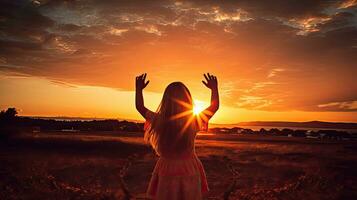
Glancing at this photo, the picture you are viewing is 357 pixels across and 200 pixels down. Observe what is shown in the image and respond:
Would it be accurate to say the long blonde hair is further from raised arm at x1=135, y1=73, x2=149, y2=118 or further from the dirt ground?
the dirt ground

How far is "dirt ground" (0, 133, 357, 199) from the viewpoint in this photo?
1033 centimetres

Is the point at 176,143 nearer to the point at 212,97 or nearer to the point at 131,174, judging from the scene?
the point at 212,97

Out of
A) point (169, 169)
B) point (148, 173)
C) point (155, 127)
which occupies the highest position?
point (155, 127)

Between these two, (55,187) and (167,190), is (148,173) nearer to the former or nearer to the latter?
(55,187)

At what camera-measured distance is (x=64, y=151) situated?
Result: 80.6ft

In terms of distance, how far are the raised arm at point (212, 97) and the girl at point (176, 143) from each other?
0.5 inches

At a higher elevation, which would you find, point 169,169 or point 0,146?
point 169,169

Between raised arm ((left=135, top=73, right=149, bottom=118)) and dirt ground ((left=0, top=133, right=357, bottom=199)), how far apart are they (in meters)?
3.49

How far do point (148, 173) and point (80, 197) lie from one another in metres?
7.12

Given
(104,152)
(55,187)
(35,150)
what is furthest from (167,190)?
(35,150)

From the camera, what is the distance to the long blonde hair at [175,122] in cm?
436

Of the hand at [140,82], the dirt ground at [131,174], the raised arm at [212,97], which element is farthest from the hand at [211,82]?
the dirt ground at [131,174]

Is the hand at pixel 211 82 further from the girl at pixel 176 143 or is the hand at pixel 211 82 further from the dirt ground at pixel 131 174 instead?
the dirt ground at pixel 131 174

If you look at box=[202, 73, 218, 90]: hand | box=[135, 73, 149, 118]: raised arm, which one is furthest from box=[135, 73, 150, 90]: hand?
box=[202, 73, 218, 90]: hand
